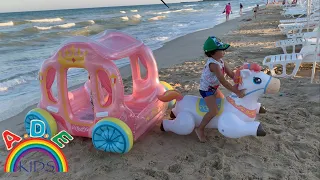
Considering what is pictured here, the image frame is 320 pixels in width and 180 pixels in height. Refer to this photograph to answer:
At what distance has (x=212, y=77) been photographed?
3793 mm

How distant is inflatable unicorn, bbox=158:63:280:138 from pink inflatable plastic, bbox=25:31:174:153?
55cm

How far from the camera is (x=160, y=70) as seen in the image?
7.86m

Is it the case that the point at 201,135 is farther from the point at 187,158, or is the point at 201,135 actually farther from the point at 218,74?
the point at 218,74

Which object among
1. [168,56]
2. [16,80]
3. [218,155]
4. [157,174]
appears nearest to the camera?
[157,174]

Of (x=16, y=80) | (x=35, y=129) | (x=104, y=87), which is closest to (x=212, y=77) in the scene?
(x=104, y=87)

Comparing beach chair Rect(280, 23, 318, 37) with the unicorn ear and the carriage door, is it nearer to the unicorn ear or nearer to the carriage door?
the unicorn ear

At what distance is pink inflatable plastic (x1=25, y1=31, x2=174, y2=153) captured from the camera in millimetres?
3709

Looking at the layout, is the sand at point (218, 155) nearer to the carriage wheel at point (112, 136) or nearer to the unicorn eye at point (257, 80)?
the carriage wheel at point (112, 136)

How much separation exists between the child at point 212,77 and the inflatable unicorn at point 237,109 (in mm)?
100

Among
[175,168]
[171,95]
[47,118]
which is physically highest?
[171,95]

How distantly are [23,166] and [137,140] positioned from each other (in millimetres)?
1418

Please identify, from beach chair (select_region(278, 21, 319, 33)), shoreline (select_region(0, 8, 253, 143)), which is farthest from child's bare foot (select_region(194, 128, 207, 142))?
beach chair (select_region(278, 21, 319, 33))

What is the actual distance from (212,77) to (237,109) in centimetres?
51

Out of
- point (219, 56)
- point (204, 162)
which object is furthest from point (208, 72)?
point (204, 162)
